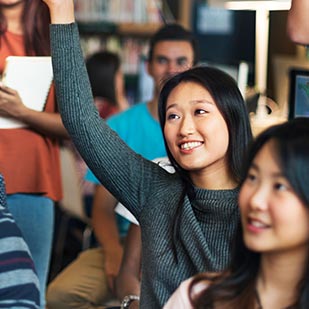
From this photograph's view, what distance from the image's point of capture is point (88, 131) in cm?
197

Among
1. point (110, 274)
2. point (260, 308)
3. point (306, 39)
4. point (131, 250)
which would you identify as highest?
point (306, 39)

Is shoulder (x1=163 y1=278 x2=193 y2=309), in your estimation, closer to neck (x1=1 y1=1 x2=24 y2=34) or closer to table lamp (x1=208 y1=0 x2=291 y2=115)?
neck (x1=1 y1=1 x2=24 y2=34)

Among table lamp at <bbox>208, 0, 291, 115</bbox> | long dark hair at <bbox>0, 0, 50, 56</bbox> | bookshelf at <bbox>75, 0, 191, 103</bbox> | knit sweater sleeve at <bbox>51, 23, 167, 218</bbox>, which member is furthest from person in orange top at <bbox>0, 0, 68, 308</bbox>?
bookshelf at <bbox>75, 0, 191, 103</bbox>

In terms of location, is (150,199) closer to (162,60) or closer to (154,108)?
(154,108)

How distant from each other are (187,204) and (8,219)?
45 centimetres

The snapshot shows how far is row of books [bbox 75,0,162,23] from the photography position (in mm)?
→ 5734

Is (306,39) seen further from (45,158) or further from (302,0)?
(45,158)

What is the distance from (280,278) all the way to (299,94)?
124 centimetres

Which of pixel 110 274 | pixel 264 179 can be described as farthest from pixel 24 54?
pixel 264 179

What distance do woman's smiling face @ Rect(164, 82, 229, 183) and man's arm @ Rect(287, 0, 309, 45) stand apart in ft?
0.92

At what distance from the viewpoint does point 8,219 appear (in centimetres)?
179

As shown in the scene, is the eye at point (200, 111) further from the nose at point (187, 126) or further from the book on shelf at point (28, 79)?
the book on shelf at point (28, 79)

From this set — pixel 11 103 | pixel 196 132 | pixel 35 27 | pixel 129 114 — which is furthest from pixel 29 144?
pixel 129 114

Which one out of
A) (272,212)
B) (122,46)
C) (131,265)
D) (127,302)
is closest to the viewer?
(272,212)
